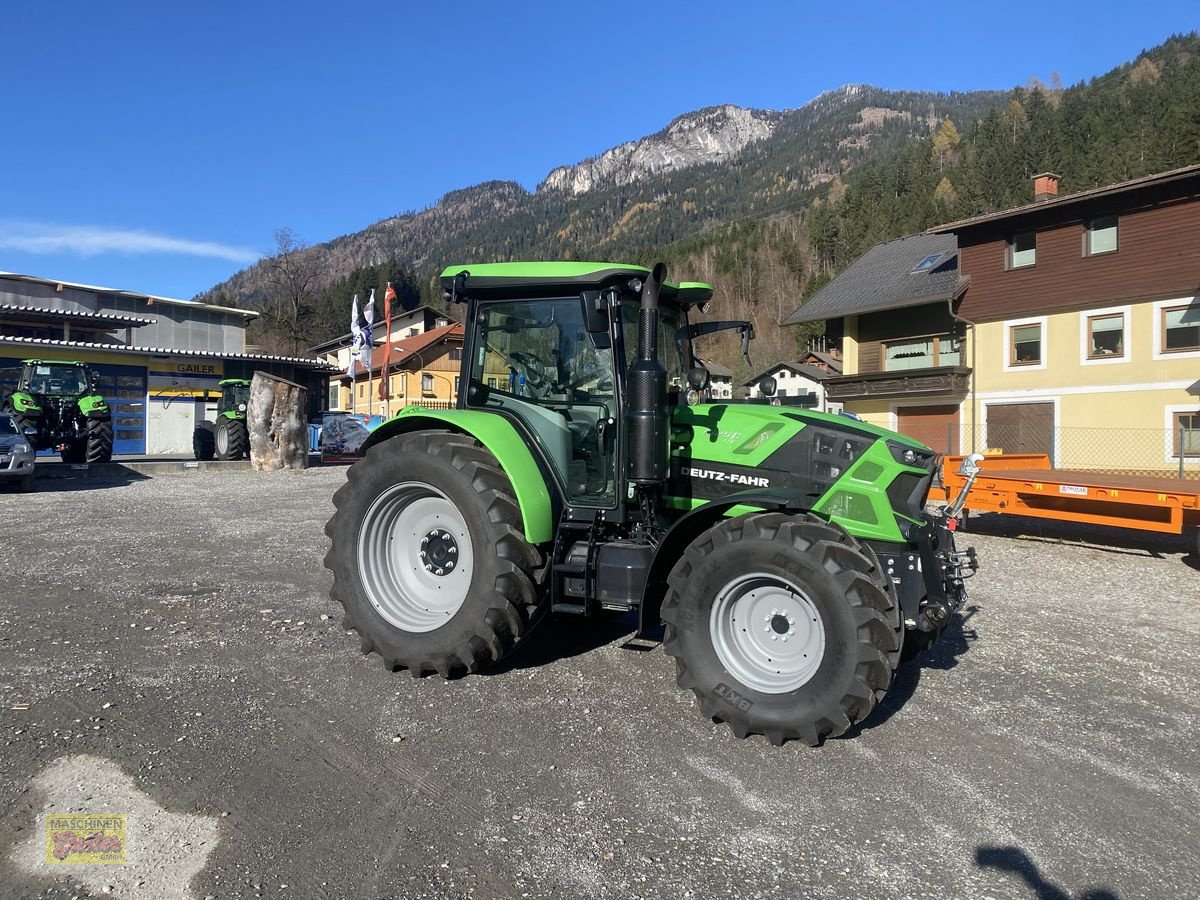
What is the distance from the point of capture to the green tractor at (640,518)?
12.5ft

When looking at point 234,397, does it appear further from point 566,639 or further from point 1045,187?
point 1045,187

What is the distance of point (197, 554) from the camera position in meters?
8.52

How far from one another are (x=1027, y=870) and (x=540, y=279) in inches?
144

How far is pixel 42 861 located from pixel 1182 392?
2565cm

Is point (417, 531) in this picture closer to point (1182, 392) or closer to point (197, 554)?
point (197, 554)

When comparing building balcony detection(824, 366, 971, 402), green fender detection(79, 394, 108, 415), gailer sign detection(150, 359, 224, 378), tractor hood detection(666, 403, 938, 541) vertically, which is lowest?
tractor hood detection(666, 403, 938, 541)

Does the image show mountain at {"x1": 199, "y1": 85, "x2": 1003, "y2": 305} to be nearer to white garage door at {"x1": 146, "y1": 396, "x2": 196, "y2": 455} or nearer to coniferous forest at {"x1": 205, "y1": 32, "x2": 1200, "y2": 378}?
coniferous forest at {"x1": 205, "y1": 32, "x2": 1200, "y2": 378}

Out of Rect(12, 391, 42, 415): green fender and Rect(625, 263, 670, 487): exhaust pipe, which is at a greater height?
Rect(12, 391, 42, 415): green fender

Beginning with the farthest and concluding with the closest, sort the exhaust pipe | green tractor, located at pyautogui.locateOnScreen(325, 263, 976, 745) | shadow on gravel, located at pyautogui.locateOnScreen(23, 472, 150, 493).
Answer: shadow on gravel, located at pyautogui.locateOnScreen(23, 472, 150, 493), the exhaust pipe, green tractor, located at pyautogui.locateOnScreen(325, 263, 976, 745)

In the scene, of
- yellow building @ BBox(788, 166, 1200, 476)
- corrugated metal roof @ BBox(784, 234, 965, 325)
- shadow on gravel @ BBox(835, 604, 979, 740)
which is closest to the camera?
shadow on gravel @ BBox(835, 604, 979, 740)

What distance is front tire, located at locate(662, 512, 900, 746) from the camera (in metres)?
3.60

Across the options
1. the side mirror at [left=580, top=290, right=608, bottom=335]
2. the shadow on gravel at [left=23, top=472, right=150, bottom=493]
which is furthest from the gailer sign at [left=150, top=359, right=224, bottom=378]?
the side mirror at [left=580, top=290, right=608, bottom=335]

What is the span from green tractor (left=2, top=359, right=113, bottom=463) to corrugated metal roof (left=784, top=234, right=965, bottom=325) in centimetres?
2285

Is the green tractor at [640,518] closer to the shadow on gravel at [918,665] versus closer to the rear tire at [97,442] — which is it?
the shadow on gravel at [918,665]
